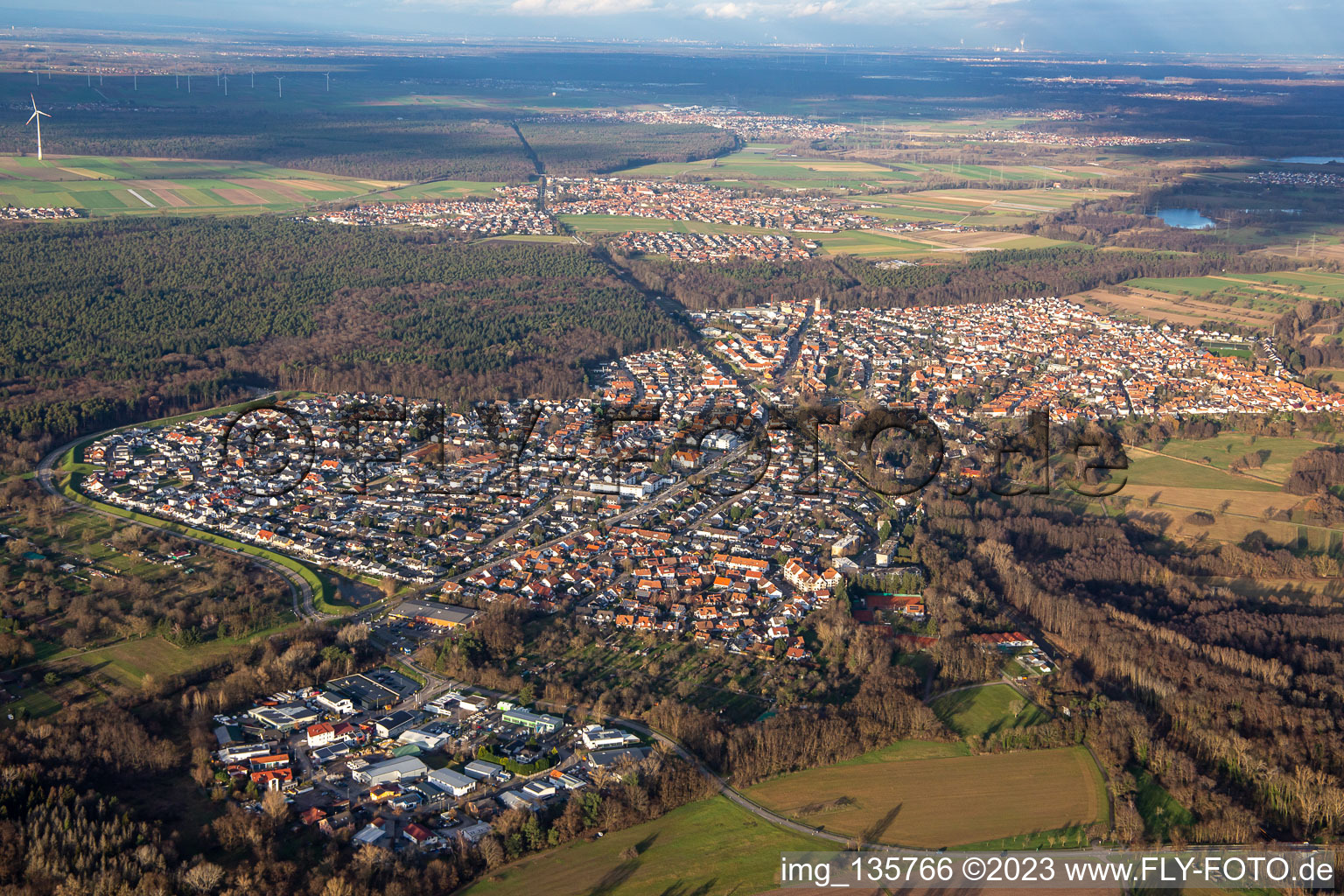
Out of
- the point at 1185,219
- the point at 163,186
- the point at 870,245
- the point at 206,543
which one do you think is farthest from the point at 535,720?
the point at 1185,219

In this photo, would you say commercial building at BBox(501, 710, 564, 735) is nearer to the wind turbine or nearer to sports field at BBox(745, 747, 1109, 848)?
sports field at BBox(745, 747, 1109, 848)

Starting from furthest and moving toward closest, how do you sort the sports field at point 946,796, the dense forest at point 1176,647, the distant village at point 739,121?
the distant village at point 739,121
the dense forest at point 1176,647
the sports field at point 946,796

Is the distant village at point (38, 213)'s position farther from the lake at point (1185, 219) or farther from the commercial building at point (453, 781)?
the lake at point (1185, 219)

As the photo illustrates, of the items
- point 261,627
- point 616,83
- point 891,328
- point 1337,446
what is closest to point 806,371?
point 891,328

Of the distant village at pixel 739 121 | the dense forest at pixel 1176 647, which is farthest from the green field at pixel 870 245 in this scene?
the distant village at pixel 739 121

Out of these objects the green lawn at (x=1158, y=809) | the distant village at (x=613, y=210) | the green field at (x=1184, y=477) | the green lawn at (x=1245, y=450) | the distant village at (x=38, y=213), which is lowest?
the green lawn at (x=1158, y=809)

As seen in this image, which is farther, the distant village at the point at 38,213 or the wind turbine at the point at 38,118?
the wind turbine at the point at 38,118

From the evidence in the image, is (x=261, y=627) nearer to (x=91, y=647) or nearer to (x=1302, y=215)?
(x=91, y=647)
